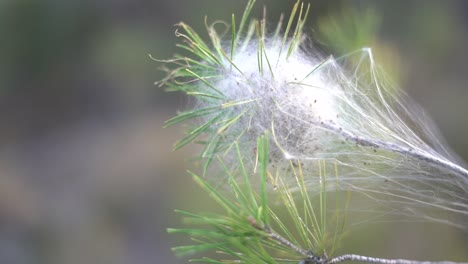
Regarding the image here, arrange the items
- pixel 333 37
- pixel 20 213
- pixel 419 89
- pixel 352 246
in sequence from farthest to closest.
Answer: pixel 20 213 → pixel 419 89 → pixel 352 246 → pixel 333 37

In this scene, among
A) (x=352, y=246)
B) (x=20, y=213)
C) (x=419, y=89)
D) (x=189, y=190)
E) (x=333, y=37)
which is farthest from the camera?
(x=20, y=213)

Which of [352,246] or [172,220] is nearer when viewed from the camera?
[352,246]

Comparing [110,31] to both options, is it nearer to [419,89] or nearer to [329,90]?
[419,89]

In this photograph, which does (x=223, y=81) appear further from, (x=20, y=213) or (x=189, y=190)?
(x=20, y=213)

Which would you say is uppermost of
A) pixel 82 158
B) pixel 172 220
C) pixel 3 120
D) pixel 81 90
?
pixel 81 90

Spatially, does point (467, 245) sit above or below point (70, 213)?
below

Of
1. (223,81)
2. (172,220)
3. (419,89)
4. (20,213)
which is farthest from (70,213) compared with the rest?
(223,81)

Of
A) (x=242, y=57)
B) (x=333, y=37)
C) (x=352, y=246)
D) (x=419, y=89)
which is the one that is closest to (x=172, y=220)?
(x=352, y=246)
